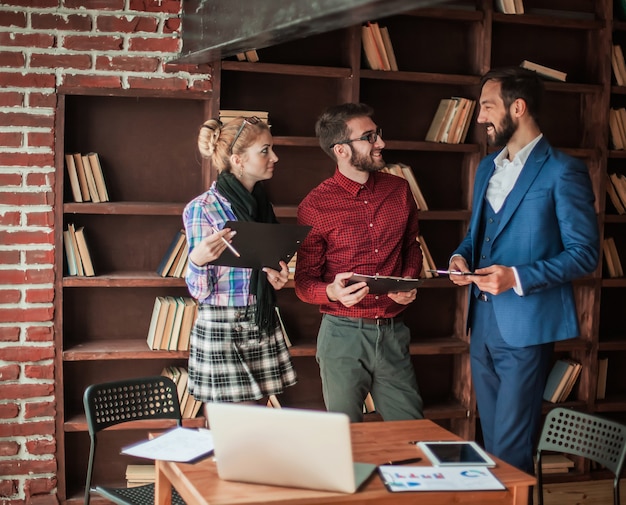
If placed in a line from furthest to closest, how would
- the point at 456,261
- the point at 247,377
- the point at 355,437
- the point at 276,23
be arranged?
the point at 456,261, the point at 247,377, the point at 355,437, the point at 276,23

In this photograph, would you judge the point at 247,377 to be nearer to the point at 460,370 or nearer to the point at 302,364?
the point at 302,364

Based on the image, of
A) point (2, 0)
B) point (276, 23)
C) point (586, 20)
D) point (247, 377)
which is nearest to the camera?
point (276, 23)

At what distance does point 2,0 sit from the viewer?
11.7 feet

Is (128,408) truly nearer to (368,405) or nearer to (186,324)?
(186,324)

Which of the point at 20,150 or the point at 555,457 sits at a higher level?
the point at 20,150

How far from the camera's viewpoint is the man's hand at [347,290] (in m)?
3.04

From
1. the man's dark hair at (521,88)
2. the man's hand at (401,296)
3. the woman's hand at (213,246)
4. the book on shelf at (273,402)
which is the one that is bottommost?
the book on shelf at (273,402)

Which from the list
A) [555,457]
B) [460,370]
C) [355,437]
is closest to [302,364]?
[460,370]

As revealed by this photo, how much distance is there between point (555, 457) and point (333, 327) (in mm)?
1922

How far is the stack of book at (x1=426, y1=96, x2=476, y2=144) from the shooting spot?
13.6 ft

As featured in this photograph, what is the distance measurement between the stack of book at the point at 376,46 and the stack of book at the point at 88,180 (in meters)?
1.46

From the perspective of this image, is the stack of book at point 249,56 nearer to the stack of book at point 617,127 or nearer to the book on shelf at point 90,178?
the book on shelf at point 90,178

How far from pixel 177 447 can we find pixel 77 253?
172 cm

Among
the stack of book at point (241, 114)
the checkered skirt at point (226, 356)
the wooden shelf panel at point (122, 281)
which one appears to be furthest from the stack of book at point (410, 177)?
the checkered skirt at point (226, 356)
